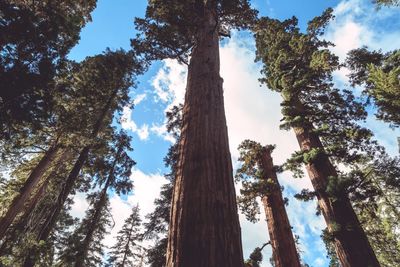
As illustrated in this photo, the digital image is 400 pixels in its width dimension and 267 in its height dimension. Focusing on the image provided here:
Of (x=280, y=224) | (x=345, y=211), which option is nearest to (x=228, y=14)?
(x=345, y=211)

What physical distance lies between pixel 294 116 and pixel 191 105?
7.28 meters

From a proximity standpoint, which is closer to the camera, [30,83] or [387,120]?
[30,83]

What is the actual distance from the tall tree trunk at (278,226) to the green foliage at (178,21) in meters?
5.68

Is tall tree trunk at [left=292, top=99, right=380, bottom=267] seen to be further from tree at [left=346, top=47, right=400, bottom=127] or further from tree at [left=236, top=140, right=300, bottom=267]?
tree at [left=346, top=47, right=400, bottom=127]

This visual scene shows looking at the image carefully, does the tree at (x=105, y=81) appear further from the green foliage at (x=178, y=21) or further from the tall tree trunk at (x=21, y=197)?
the green foliage at (x=178, y=21)

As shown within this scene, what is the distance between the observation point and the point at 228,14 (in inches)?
294

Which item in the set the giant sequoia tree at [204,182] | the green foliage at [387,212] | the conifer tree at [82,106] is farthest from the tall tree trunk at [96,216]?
the green foliage at [387,212]

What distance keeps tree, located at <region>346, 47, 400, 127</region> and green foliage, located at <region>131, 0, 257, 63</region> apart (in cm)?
836

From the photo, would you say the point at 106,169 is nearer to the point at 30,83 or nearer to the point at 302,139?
the point at 30,83

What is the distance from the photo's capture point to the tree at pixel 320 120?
651 cm

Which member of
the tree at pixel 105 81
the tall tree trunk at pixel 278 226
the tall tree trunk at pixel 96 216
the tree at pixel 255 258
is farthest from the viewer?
the tree at pixel 105 81

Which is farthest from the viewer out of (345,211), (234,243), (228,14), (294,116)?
(294,116)

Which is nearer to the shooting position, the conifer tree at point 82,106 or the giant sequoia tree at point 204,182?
the giant sequoia tree at point 204,182

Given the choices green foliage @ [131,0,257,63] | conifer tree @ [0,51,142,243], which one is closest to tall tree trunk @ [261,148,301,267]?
green foliage @ [131,0,257,63]
